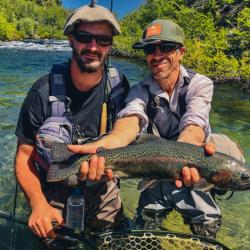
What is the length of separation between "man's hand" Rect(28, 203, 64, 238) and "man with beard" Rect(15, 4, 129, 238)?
1cm

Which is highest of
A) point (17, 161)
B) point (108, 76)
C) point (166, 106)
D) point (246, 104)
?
point (108, 76)

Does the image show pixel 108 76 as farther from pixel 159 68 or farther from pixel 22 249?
pixel 22 249

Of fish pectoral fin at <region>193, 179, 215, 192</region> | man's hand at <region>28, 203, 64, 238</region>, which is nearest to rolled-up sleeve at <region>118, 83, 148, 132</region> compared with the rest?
fish pectoral fin at <region>193, 179, 215, 192</region>

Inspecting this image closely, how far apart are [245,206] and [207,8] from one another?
28749mm

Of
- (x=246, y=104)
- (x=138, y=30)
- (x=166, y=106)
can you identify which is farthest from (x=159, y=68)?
(x=138, y=30)

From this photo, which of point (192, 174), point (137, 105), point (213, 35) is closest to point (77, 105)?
point (137, 105)

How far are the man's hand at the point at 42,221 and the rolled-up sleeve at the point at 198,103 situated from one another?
1443 mm

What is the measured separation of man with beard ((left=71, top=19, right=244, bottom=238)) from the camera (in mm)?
3914

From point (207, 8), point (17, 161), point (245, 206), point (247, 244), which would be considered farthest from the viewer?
point (207, 8)

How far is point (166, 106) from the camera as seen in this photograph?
415cm

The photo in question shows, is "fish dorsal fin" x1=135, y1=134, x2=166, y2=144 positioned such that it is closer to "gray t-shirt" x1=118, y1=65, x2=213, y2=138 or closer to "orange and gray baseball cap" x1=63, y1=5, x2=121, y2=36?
"gray t-shirt" x1=118, y1=65, x2=213, y2=138

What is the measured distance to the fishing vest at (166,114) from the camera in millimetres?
4129

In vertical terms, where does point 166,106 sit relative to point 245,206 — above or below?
above

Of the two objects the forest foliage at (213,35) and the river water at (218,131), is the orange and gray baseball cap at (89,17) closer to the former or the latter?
the river water at (218,131)
